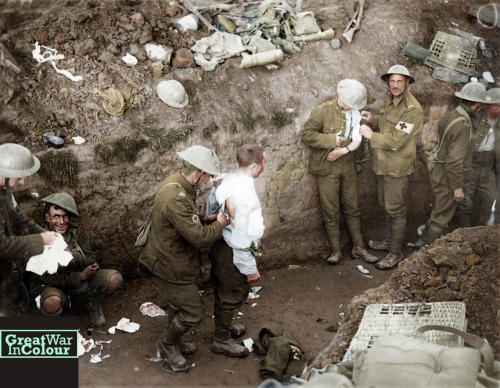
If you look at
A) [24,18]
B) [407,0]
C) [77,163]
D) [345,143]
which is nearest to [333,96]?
[345,143]

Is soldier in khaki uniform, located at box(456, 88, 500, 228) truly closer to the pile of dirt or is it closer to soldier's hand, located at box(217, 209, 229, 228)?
the pile of dirt

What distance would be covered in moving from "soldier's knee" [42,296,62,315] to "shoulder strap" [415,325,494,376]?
3.19 metres

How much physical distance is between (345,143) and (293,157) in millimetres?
636

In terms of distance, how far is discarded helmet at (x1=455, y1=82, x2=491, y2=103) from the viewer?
7023 mm

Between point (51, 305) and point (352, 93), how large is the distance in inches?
159

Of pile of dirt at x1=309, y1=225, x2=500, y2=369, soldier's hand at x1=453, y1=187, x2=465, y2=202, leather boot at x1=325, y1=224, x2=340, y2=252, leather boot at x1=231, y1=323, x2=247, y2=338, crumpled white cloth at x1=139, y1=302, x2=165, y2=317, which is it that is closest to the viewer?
pile of dirt at x1=309, y1=225, x2=500, y2=369

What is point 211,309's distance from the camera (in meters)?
6.56

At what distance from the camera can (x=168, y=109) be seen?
6.74m

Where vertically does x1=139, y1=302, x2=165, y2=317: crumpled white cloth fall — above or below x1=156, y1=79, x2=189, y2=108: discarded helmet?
below

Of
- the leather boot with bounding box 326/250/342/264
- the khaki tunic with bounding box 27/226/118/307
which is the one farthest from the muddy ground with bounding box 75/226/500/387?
the khaki tunic with bounding box 27/226/118/307

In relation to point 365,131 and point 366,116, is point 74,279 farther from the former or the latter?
point 366,116

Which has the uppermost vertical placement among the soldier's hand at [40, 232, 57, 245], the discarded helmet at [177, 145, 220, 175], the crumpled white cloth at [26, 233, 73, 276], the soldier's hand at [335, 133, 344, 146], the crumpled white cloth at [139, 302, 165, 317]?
the discarded helmet at [177, 145, 220, 175]

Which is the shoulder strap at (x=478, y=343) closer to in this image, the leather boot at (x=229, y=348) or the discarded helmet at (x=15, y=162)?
the leather boot at (x=229, y=348)

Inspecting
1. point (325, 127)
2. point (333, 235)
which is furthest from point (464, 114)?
point (333, 235)
